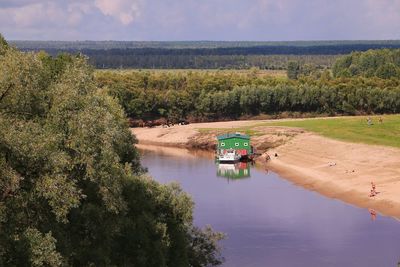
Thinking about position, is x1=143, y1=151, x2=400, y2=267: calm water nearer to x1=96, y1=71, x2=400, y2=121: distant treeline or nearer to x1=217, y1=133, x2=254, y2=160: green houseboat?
x1=217, y1=133, x2=254, y2=160: green houseboat

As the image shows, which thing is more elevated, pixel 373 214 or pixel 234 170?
pixel 373 214

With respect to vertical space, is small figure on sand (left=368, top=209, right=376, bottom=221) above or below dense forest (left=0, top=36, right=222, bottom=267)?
below

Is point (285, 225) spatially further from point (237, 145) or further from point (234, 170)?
→ point (237, 145)

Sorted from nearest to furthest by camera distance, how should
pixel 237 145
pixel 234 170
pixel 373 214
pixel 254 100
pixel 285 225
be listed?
pixel 285 225
pixel 373 214
pixel 234 170
pixel 237 145
pixel 254 100

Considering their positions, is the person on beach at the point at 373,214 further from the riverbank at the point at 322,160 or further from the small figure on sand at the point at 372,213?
the riverbank at the point at 322,160

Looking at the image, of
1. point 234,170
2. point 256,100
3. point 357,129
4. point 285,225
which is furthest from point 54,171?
point 256,100

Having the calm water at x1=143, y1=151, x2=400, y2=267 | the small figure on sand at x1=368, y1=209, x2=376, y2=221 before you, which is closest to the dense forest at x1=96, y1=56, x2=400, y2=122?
the calm water at x1=143, y1=151, x2=400, y2=267

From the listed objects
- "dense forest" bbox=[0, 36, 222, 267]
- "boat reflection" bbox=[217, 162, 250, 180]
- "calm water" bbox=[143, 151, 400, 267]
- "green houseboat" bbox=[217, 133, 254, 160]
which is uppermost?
"dense forest" bbox=[0, 36, 222, 267]
